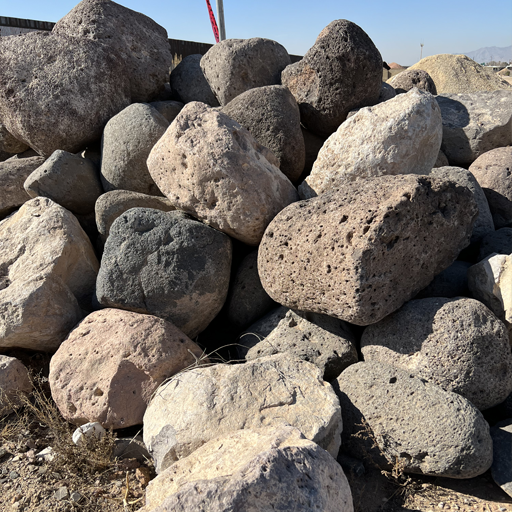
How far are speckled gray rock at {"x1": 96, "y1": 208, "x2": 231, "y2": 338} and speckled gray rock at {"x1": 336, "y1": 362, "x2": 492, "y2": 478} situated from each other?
1.01m

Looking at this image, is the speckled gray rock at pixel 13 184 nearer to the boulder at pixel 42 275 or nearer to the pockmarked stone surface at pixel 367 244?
the boulder at pixel 42 275

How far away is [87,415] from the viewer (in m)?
2.38

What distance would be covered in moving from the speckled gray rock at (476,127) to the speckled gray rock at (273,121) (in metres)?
1.59

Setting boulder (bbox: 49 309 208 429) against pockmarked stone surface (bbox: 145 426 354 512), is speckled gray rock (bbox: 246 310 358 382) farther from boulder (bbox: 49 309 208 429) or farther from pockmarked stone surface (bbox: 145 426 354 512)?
pockmarked stone surface (bbox: 145 426 354 512)

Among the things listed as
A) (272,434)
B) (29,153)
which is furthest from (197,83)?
(272,434)

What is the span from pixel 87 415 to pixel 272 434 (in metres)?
1.15

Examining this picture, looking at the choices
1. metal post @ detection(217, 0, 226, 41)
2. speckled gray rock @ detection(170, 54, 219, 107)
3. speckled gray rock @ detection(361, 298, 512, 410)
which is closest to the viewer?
speckled gray rock @ detection(361, 298, 512, 410)

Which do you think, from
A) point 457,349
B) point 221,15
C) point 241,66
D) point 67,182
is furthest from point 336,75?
point 221,15

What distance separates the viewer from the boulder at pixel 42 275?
9.03ft

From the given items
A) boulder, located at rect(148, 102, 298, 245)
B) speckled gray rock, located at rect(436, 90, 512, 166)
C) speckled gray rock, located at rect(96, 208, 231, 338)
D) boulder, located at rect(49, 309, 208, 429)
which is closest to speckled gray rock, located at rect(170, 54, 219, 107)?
boulder, located at rect(148, 102, 298, 245)

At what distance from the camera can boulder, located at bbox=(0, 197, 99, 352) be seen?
2752mm

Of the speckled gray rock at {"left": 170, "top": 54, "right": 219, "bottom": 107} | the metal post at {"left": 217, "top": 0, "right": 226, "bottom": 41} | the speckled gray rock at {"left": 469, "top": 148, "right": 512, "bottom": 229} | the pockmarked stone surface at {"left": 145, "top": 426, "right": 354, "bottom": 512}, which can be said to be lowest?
the pockmarked stone surface at {"left": 145, "top": 426, "right": 354, "bottom": 512}

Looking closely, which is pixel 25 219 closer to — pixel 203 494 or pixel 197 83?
pixel 197 83

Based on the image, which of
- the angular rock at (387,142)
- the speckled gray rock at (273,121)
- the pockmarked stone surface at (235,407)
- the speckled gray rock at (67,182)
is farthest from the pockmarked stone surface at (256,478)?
the speckled gray rock at (67,182)
